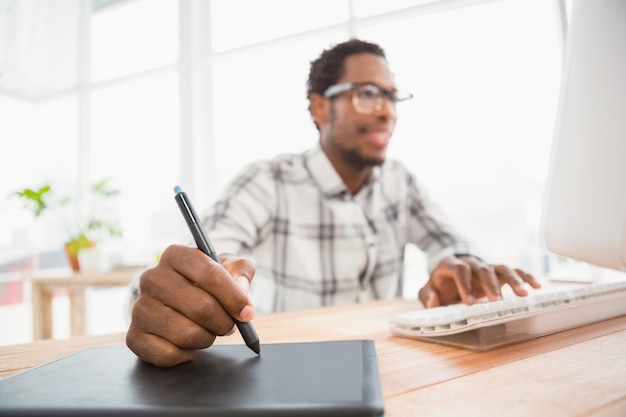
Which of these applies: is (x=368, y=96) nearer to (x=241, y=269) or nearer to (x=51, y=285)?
(x=241, y=269)

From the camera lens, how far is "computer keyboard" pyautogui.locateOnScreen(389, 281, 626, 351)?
406mm

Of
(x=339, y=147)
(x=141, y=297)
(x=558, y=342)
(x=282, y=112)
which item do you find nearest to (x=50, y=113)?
(x=282, y=112)

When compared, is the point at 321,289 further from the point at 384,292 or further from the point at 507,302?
the point at 507,302

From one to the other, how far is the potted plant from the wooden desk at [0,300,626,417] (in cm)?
212

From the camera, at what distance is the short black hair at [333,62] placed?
1471 millimetres

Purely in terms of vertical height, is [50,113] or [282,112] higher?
[50,113]

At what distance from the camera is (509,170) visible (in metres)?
2.25

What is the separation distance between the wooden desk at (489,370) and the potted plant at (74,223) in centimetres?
212

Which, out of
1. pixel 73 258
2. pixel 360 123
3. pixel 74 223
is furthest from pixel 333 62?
pixel 74 223

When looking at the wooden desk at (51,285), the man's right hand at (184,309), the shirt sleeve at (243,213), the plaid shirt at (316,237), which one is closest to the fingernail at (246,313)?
the man's right hand at (184,309)

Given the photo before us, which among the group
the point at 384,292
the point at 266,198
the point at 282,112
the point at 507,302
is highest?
the point at 282,112

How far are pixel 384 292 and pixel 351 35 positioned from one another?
1885 millimetres

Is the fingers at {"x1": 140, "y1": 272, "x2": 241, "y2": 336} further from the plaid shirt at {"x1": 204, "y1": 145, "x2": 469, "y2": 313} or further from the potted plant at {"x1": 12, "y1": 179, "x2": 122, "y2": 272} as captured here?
the potted plant at {"x1": 12, "y1": 179, "x2": 122, "y2": 272}

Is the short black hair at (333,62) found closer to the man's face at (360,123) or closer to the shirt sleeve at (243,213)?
the man's face at (360,123)
